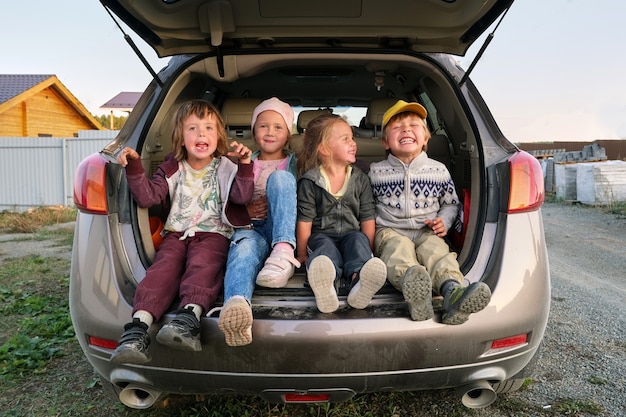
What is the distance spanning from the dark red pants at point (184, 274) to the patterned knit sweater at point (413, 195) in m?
0.88

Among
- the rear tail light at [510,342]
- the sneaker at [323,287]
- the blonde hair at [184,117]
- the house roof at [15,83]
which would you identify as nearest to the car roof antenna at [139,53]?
the blonde hair at [184,117]

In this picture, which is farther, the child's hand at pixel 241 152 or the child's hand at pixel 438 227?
the child's hand at pixel 438 227

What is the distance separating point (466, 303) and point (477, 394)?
1.67ft

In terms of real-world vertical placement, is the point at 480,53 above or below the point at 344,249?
above

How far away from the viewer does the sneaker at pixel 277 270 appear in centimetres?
190

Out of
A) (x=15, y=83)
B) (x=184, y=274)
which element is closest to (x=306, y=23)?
(x=184, y=274)

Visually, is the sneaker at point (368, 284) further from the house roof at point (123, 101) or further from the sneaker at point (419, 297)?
the house roof at point (123, 101)

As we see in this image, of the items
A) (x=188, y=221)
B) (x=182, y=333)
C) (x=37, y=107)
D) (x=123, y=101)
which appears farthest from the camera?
(x=123, y=101)

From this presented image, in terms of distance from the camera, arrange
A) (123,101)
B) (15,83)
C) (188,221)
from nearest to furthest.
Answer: (188,221) → (15,83) → (123,101)

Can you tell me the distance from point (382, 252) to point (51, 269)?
4.55 m

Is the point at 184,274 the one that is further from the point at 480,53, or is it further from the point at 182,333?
the point at 480,53

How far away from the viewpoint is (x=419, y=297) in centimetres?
165

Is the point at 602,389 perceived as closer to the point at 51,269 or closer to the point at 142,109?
the point at 142,109

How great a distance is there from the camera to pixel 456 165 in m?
2.93
